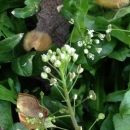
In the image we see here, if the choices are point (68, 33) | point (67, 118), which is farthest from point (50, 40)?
point (67, 118)

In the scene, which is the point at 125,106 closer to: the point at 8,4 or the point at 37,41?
the point at 37,41

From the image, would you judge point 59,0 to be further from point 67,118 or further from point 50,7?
point 67,118

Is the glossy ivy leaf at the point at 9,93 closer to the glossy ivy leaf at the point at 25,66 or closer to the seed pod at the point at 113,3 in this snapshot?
the glossy ivy leaf at the point at 25,66

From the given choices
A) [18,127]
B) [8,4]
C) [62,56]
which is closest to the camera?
[62,56]

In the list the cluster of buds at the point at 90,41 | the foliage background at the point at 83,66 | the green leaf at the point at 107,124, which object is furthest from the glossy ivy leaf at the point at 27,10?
the green leaf at the point at 107,124

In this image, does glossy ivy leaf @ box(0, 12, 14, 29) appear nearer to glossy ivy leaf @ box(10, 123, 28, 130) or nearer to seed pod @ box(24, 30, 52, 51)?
seed pod @ box(24, 30, 52, 51)

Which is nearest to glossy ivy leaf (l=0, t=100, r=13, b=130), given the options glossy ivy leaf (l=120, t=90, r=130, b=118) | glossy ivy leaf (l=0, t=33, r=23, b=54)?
glossy ivy leaf (l=0, t=33, r=23, b=54)

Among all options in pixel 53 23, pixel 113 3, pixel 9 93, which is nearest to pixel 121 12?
pixel 113 3
